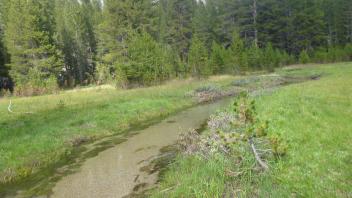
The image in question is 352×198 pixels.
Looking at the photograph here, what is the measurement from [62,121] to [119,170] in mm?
7753

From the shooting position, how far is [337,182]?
6496mm

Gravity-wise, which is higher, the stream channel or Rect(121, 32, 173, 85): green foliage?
Rect(121, 32, 173, 85): green foliage

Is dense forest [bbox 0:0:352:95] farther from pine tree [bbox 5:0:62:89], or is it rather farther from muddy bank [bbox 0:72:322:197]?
muddy bank [bbox 0:72:322:197]

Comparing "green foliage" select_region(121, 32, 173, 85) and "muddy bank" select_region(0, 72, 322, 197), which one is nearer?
"muddy bank" select_region(0, 72, 322, 197)

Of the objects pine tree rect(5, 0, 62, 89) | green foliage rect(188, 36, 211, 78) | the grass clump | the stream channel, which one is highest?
pine tree rect(5, 0, 62, 89)

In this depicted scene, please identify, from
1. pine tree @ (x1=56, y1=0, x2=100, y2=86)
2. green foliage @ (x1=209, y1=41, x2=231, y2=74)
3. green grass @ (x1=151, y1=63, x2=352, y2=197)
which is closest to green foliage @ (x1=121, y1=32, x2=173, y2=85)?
green foliage @ (x1=209, y1=41, x2=231, y2=74)

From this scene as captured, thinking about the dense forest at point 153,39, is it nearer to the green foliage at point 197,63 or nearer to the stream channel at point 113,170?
the green foliage at point 197,63

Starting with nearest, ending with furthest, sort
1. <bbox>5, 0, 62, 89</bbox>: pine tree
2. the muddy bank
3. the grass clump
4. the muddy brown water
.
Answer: the grass clump, the muddy brown water, the muddy bank, <bbox>5, 0, 62, 89</bbox>: pine tree

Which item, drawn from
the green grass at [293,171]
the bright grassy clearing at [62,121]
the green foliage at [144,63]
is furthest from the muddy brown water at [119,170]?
the green foliage at [144,63]

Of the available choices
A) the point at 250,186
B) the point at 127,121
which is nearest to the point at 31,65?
the point at 127,121

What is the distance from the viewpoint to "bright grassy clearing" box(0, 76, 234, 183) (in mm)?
12427

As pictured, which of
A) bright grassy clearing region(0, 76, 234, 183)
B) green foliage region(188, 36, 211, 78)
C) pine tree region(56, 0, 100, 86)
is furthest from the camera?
pine tree region(56, 0, 100, 86)

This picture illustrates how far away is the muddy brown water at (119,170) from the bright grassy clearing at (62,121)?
218 centimetres

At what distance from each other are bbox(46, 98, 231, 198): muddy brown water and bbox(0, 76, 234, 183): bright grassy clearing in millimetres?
2178
